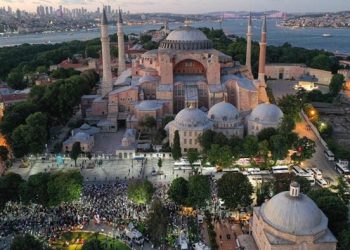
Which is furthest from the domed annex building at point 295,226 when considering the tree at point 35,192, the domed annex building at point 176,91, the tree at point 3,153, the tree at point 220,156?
the tree at point 3,153

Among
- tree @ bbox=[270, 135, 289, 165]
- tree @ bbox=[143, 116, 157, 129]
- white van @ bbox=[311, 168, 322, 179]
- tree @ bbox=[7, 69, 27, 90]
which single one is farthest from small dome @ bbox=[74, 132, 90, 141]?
tree @ bbox=[7, 69, 27, 90]

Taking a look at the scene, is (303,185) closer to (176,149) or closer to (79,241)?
(176,149)

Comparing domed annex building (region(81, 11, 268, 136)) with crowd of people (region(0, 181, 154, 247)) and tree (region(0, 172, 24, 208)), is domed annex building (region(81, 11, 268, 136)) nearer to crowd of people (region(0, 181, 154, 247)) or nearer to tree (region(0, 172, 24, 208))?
crowd of people (region(0, 181, 154, 247))

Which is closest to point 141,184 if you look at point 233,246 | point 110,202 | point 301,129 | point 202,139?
point 110,202

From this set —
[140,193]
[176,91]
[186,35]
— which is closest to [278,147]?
[140,193]

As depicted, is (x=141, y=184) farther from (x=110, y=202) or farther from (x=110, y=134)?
(x=110, y=134)
